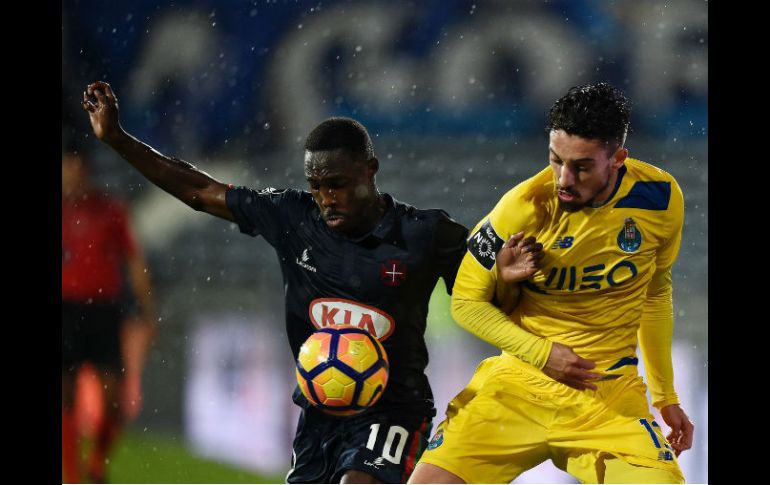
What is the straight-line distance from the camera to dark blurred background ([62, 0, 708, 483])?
218 inches

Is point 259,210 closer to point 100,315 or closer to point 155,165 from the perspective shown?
point 155,165

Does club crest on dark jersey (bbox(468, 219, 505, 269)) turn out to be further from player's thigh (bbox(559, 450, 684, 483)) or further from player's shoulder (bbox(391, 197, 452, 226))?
player's thigh (bbox(559, 450, 684, 483))

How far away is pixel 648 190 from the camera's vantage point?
10.4ft

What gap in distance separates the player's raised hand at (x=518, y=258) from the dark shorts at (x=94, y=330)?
9.48 ft

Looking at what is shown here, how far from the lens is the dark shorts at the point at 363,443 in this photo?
3.24 metres

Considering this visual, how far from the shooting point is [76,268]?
5.25 m

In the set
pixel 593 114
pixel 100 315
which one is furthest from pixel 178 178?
pixel 100 315

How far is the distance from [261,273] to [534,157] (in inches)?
75.7

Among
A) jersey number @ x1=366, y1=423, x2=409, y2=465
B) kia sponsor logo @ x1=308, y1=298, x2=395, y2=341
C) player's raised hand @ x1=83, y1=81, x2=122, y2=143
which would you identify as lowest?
jersey number @ x1=366, y1=423, x2=409, y2=465

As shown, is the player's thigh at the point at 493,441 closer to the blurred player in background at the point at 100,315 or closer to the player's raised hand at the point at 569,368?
the player's raised hand at the point at 569,368

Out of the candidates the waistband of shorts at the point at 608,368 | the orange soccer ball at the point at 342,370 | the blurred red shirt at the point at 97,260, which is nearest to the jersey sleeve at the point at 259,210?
the orange soccer ball at the point at 342,370

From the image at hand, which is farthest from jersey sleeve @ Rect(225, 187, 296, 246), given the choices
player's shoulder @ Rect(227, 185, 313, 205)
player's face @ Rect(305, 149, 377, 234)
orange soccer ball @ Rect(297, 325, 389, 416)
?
orange soccer ball @ Rect(297, 325, 389, 416)

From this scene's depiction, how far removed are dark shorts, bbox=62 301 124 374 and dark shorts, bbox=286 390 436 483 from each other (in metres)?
2.17

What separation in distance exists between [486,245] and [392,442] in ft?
2.49
